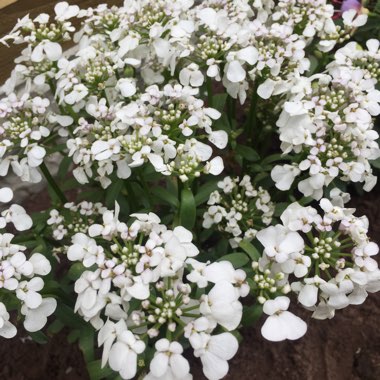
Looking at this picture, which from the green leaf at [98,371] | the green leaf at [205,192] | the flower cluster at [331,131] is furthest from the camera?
the green leaf at [205,192]

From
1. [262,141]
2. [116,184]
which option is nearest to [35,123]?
[116,184]

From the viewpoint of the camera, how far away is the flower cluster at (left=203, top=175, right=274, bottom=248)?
2006mm

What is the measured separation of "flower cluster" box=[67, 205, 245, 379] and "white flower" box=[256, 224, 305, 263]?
0.40 ft

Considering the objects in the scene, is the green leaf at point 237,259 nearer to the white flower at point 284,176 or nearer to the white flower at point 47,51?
the white flower at point 284,176

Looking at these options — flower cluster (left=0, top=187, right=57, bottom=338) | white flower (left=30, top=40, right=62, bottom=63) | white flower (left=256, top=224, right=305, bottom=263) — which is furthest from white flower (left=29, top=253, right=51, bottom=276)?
white flower (left=30, top=40, right=62, bottom=63)

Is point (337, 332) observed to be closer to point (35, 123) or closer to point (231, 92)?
point (231, 92)

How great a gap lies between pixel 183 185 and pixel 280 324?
2.29 feet

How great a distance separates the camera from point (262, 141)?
2609 mm

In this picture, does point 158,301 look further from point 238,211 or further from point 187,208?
point 238,211

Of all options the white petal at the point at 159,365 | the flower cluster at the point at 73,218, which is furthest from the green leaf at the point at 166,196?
the white petal at the point at 159,365

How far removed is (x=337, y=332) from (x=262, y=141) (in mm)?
1067

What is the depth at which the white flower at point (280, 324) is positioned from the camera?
4.38 ft

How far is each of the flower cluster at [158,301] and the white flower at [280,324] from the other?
90mm

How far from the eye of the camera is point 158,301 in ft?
4.37
